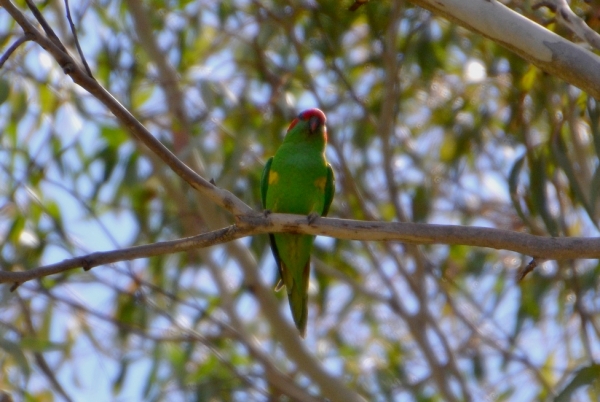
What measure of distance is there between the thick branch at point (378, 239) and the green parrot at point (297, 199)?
45.4 inches

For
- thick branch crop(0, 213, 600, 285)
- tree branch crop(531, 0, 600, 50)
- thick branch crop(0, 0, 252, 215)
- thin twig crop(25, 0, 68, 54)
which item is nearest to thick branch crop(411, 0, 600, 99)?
tree branch crop(531, 0, 600, 50)

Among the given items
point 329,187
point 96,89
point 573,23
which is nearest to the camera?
point 96,89

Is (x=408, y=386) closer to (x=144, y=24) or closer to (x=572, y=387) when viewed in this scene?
(x=572, y=387)

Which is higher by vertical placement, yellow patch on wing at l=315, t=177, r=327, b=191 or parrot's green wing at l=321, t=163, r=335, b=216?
parrot's green wing at l=321, t=163, r=335, b=216

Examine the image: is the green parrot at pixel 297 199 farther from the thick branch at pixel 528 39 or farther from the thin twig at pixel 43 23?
the thin twig at pixel 43 23

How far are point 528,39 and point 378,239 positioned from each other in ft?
2.26

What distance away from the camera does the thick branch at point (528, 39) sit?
2160 mm

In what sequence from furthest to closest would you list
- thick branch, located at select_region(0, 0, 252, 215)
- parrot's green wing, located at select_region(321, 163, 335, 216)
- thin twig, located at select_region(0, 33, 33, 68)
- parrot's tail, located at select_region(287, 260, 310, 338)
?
parrot's green wing, located at select_region(321, 163, 335, 216)
parrot's tail, located at select_region(287, 260, 310, 338)
thick branch, located at select_region(0, 0, 252, 215)
thin twig, located at select_region(0, 33, 33, 68)

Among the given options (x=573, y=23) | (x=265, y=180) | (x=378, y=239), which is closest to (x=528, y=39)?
(x=573, y=23)

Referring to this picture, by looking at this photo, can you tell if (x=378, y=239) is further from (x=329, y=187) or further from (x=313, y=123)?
(x=313, y=123)

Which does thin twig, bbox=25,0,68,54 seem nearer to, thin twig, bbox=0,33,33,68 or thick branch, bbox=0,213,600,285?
thin twig, bbox=0,33,33,68

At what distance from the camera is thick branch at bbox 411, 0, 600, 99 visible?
2.16 metres

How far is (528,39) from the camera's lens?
2211 mm

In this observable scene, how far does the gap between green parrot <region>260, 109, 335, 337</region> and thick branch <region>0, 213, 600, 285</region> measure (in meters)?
1.15
